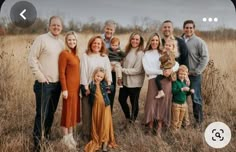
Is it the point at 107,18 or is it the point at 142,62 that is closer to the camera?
the point at 107,18

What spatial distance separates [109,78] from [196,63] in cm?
38

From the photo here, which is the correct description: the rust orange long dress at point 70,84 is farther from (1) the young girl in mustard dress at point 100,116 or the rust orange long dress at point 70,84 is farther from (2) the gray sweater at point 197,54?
(2) the gray sweater at point 197,54

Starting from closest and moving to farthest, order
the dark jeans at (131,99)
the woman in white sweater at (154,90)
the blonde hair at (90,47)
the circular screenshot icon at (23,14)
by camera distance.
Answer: the circular screenshot icon at (23,14), the blonde hair at (90,47), the woman in white sweater at (154,90), the dark jeans at (131,99)

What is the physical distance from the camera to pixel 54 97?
5.10 feet

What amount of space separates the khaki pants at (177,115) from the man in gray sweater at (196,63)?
58 mm

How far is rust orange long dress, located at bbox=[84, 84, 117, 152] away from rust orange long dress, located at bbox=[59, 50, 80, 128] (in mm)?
79

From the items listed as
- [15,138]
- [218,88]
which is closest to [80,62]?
[15,138]

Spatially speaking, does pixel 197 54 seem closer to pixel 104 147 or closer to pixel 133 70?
pixel 133 70

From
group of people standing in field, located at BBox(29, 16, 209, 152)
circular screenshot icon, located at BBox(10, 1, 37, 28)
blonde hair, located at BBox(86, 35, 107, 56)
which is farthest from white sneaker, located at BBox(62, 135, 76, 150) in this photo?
circular screenshot icon, located at BBox(10, 1, 37, 28)

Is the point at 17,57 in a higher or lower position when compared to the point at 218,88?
higher

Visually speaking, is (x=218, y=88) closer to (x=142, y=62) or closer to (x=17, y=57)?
(x=142, y=62)

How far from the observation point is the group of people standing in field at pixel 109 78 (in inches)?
57.8

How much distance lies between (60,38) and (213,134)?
725 millimetres

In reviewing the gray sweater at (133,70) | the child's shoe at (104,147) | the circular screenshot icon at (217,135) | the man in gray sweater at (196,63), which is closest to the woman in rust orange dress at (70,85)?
the child's shoe at (104,147)
